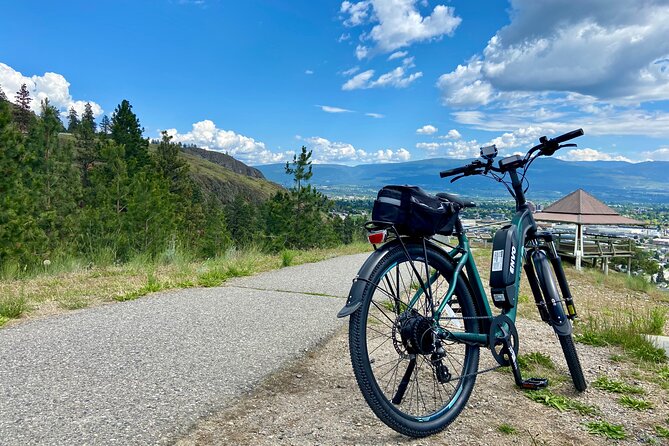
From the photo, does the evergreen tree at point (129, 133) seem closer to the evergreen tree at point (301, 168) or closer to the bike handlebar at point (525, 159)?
the evergreen tree at point (301, 168)

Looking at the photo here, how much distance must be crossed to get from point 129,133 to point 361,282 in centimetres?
4272

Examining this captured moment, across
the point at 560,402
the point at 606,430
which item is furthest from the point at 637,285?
the point at 606,430

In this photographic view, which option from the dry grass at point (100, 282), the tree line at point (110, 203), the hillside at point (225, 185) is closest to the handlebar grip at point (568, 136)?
the dry grass at point (100, 282)

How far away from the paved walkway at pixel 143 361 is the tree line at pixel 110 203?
160 inches

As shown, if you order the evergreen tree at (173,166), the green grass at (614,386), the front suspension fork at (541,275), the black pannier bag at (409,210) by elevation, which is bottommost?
the green grass at (614,386)

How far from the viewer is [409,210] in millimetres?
2467

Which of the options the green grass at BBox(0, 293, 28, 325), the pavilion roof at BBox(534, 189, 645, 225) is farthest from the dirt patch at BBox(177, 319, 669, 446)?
the pavilion roof at BBox(534, 189, 645, 225)

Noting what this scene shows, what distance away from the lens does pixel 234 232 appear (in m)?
65.5

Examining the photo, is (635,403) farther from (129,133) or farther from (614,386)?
(129,133)

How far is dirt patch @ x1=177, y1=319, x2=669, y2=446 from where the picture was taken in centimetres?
239

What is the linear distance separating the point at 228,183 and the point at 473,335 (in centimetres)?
13471

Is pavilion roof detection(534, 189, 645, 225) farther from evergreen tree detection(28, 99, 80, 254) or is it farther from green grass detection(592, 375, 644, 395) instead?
evergreen tree detection(28, 99, 80, 254)

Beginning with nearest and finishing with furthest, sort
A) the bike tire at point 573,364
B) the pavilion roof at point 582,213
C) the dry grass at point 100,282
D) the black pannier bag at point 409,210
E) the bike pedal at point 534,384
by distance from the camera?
the black pannier bag at point 409,210 → the bike pedal at point 534,384 → the bike tire at point 573,364 → the dry grass at point 100,282 → the pavilion roof at point 582,213

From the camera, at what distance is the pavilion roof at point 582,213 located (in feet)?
58.2
